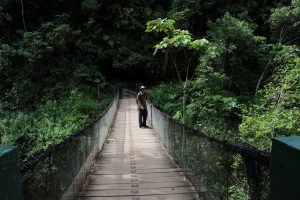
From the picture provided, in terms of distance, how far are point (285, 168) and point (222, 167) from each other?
2.24 m

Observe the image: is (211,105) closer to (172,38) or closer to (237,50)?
(237,50)

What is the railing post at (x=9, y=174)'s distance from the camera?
1868mm

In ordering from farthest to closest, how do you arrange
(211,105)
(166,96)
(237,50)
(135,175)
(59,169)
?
1. (166,96)
2. (237,50)
3. (211,105)
4. (135,175)
5. (59,169)

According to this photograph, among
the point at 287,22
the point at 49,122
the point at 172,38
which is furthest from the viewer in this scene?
the point at 287,22

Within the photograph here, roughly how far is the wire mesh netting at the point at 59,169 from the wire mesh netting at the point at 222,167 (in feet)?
6.31

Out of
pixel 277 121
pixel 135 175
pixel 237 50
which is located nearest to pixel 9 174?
pixel 135 175

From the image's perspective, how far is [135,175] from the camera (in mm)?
6168

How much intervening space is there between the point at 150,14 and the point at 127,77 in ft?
23.4

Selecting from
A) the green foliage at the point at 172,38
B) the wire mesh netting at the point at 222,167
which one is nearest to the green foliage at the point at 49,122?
the green foliage at the point at 172,38

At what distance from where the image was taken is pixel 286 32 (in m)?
17.6

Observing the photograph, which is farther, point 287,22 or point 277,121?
point 287,22

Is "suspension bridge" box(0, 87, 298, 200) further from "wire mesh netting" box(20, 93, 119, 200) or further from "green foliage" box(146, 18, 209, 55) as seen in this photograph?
"green foliage" box(146, 18, 209, 55)

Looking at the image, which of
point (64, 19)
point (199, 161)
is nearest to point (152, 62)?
point (64, 19)

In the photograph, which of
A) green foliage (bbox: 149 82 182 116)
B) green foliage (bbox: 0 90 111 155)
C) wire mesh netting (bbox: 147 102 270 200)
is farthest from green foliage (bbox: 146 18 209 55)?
green foliage (bbox: 149 82 182 116)
